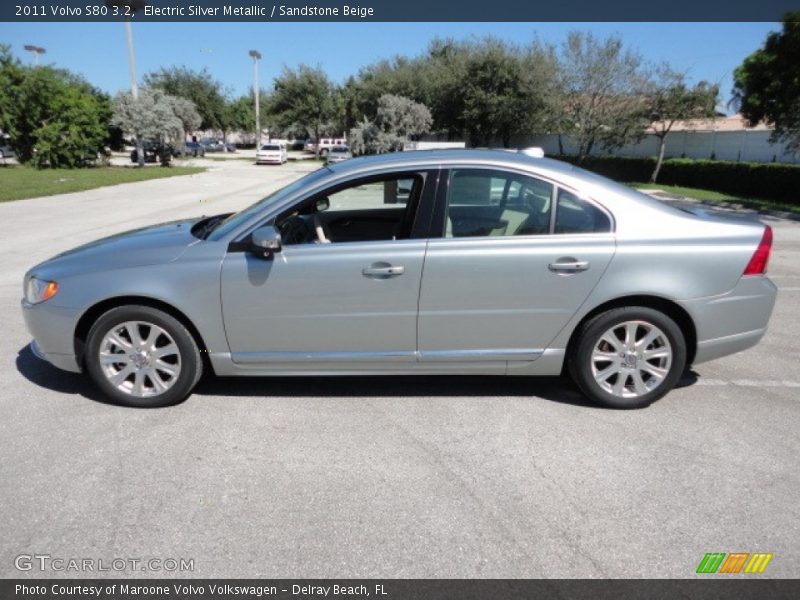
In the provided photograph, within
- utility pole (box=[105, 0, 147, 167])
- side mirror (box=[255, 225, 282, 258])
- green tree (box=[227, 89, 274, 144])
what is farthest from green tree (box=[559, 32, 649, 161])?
green tree (box=[227, 89, 274, 144])

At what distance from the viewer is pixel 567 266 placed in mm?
3766

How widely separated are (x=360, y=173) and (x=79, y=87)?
36973 mm

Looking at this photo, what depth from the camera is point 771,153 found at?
2481cm

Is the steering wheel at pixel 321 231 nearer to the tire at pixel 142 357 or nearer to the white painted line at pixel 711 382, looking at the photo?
the tire at pixel 142 357

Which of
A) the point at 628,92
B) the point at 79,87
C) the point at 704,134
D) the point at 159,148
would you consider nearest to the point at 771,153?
the point at 704,134

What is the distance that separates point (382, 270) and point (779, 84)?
2118 centimetres

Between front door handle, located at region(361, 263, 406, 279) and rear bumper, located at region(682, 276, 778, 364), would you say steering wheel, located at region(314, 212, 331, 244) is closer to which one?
front door handle, located at region(361, 263, 406, 279)

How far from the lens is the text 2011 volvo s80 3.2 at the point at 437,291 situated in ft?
12.4

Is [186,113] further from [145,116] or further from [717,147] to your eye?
[717,147]
